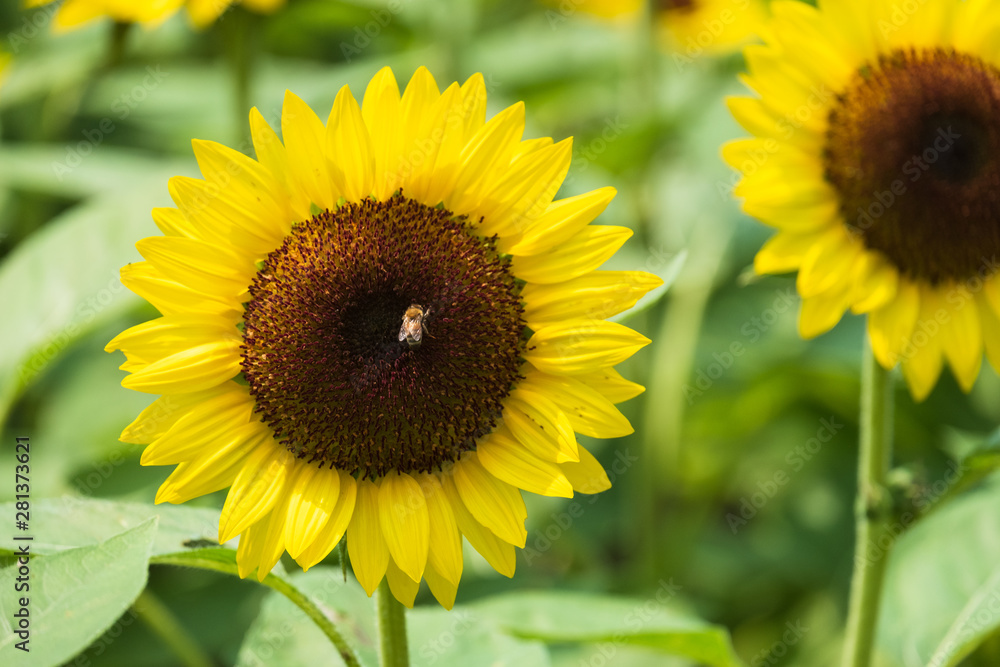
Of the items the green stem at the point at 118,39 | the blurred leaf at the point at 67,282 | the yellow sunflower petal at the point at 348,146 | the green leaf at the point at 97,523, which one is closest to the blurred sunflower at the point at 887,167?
the yellow sunflower petal at the point at 348,146

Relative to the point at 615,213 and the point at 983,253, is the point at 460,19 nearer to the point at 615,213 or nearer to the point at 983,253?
the point at 615,213

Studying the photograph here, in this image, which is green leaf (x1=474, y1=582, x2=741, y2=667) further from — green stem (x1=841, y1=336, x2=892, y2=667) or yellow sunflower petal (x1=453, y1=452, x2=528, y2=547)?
yellow sunflower petal (x1=453, y1=452, x2=528, y2=547)

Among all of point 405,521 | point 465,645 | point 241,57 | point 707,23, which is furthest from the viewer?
point 707,23

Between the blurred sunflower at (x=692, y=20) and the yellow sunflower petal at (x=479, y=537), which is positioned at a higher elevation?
the blurred sunflower at (x=692, y=20)

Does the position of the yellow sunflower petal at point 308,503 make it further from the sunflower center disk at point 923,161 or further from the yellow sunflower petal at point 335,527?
the sunflower center disk at point 923,161

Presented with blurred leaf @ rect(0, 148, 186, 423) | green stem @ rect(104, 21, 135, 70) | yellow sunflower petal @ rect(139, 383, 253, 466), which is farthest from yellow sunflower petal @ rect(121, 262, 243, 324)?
green stem @ rect(104, 21, 135, 70)

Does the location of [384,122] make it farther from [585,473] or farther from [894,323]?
[894,323]

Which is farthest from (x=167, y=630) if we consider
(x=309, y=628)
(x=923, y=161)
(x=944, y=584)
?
(x=923, y=161)
